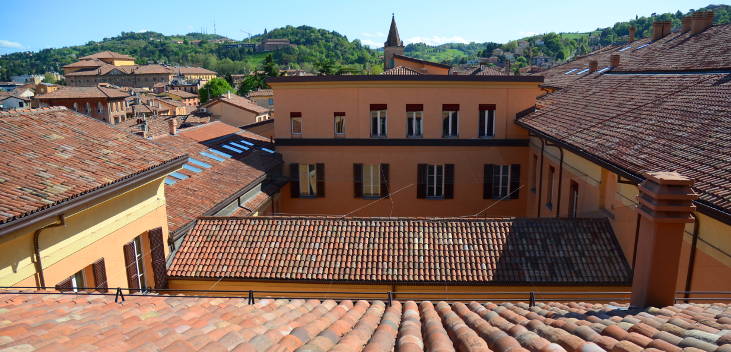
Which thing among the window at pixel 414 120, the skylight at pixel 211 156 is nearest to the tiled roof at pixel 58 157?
the skylight at pixel 211 156

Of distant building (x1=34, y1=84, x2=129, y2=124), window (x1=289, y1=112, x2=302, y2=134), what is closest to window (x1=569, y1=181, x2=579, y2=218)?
window (x1=289, y1=112, x2=302, y2=134)

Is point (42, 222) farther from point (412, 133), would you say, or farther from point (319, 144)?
point (412, 133)

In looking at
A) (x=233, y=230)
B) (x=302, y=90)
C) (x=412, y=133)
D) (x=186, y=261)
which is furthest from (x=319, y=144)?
(x=186, y=261)

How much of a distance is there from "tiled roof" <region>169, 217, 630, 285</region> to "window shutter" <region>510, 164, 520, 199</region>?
8.46 m

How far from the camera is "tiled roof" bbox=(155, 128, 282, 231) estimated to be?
13578mm

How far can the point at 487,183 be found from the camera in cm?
2173

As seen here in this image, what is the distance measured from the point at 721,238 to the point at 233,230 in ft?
36.3

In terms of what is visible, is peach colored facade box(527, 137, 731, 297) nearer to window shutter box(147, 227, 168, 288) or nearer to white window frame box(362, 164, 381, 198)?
white window frame box(362, 164, 381, 198)

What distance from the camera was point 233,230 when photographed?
13.3 meters

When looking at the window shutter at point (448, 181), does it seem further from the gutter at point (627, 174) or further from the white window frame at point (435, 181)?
the gutter at point (627, 174)

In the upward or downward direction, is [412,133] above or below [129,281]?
above

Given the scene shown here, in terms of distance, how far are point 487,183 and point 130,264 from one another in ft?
51.4

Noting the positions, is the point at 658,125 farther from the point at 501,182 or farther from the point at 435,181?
the point at 435,181

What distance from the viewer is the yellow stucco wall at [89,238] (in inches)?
288
